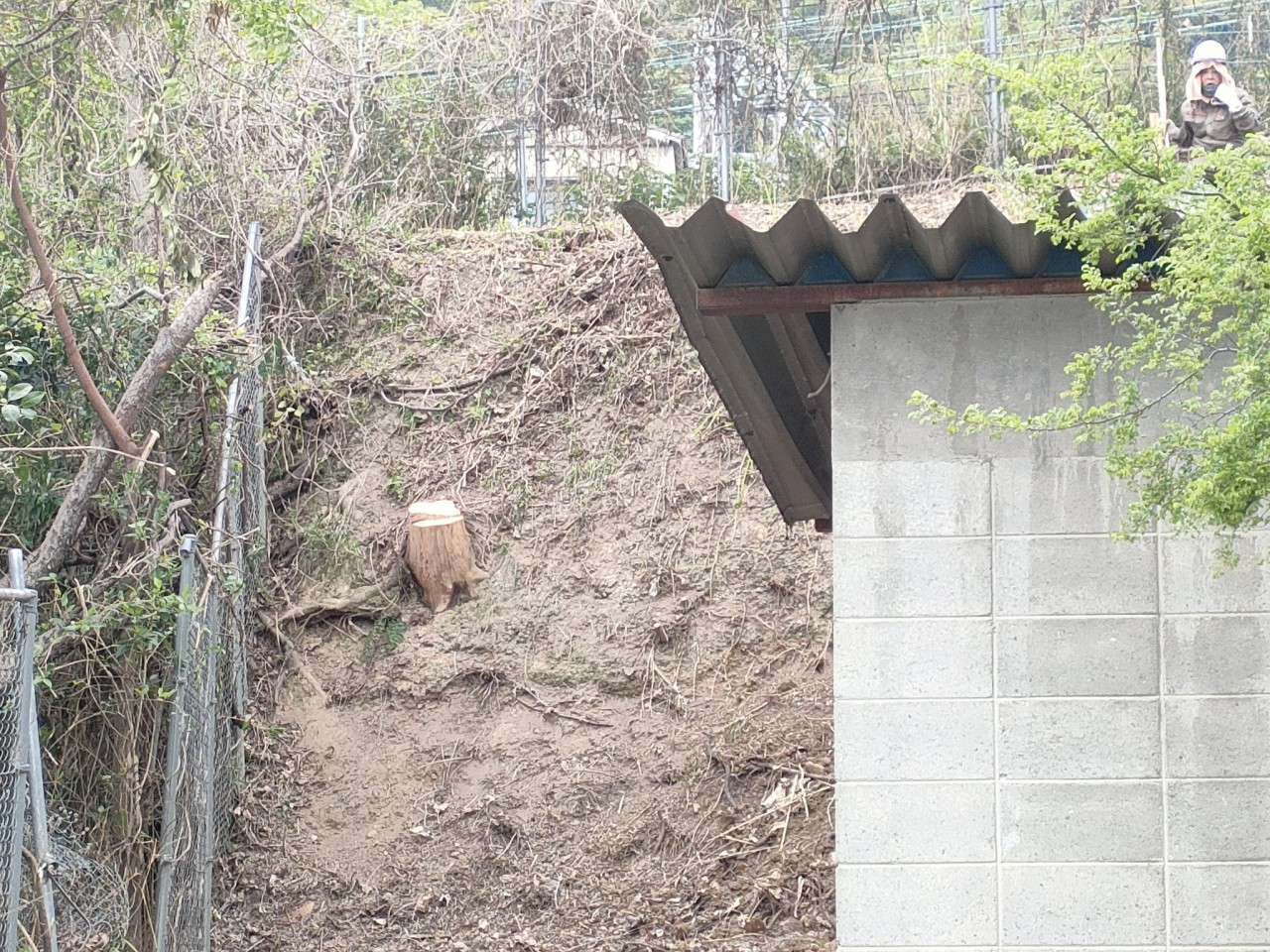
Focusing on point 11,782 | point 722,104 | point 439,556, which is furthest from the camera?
point 722,104

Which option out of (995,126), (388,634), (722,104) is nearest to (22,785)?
(388,634)

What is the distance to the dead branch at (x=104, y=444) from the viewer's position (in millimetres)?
6609

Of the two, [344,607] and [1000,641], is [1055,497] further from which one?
[344,607]

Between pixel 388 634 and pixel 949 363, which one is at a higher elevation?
pixel 949 363

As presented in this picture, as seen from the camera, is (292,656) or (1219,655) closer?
(1219,655)

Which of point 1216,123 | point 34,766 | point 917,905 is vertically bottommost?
point 917,905

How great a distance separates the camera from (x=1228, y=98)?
720 cm

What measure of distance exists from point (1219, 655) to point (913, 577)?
0.89m

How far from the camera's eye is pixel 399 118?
44.8 ft

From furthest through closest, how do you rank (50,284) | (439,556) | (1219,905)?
1. (439,556)
2. (50,284)
3. (1219,905)

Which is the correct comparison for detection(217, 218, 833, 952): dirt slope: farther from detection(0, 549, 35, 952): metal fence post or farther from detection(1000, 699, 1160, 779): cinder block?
detection(1000, 699, 1160, 779): cinder block

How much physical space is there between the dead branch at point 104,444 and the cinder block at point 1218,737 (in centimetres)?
458

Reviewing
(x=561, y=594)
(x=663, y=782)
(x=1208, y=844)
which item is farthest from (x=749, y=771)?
(x=1208, y=844)

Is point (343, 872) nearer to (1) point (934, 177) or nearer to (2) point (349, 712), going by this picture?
(2) point (349, 712)
